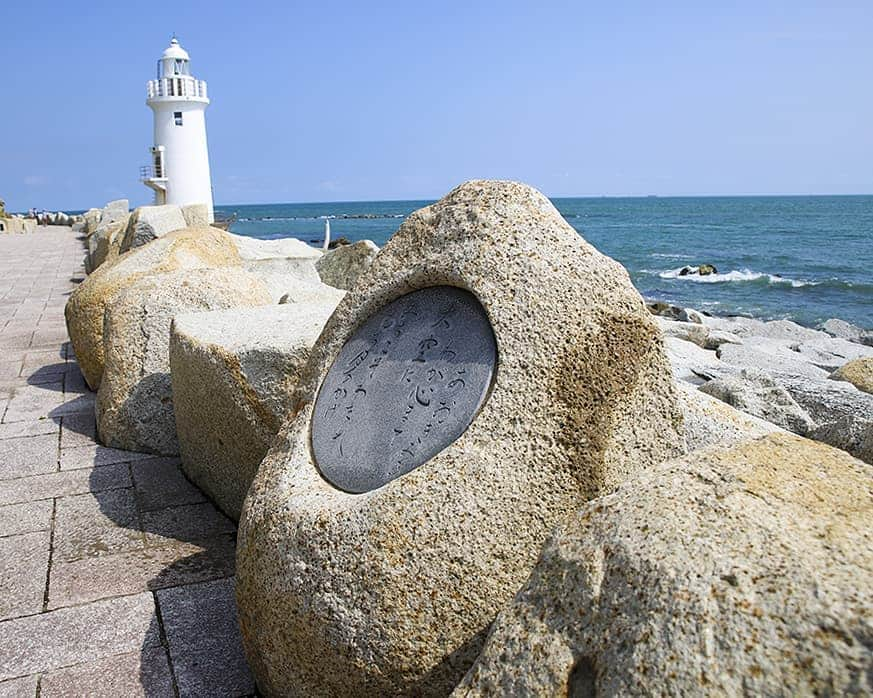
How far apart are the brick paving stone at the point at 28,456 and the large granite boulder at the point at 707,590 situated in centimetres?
385

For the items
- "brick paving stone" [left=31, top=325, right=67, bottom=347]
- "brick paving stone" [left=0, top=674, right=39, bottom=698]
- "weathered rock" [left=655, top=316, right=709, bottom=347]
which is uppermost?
"brick paving stone" [left=0, top=674, right=39, bottom=698]

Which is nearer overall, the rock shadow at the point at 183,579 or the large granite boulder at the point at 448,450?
the large granite boulder at the point at 448,450

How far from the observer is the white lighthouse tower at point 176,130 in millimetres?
32719

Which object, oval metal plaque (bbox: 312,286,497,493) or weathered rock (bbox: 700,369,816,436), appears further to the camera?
weathered rock (bbox: 700,369,816,436)

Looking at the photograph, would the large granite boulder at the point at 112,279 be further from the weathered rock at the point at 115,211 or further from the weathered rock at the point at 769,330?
the weathered rock at the point at 115,211

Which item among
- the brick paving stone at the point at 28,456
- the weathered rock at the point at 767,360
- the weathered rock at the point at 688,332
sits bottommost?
the weathered rock at the point at 688,332

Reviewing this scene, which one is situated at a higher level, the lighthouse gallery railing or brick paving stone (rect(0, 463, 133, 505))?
the lighthouse gallery railing

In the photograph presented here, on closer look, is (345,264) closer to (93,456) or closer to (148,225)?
(148,225)

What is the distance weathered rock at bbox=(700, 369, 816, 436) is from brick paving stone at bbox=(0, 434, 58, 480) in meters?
4.57

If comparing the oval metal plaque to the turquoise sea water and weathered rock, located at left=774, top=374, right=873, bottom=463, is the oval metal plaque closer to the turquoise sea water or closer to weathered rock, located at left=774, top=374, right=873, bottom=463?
weathered rock, located at left=774, top=374, right=873, bottom=463

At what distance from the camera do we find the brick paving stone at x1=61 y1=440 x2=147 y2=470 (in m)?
5.01

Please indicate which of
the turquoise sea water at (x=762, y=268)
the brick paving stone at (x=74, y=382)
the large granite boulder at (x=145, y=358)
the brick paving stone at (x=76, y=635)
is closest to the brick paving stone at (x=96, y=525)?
the brick paving stone at (x=76, y=635)

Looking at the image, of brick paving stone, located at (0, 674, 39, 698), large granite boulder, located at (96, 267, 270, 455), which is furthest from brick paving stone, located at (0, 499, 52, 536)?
brick paving stone, located at (0, 674, 39, 698)

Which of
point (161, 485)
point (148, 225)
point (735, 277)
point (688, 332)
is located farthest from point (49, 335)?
point (735, 277)
